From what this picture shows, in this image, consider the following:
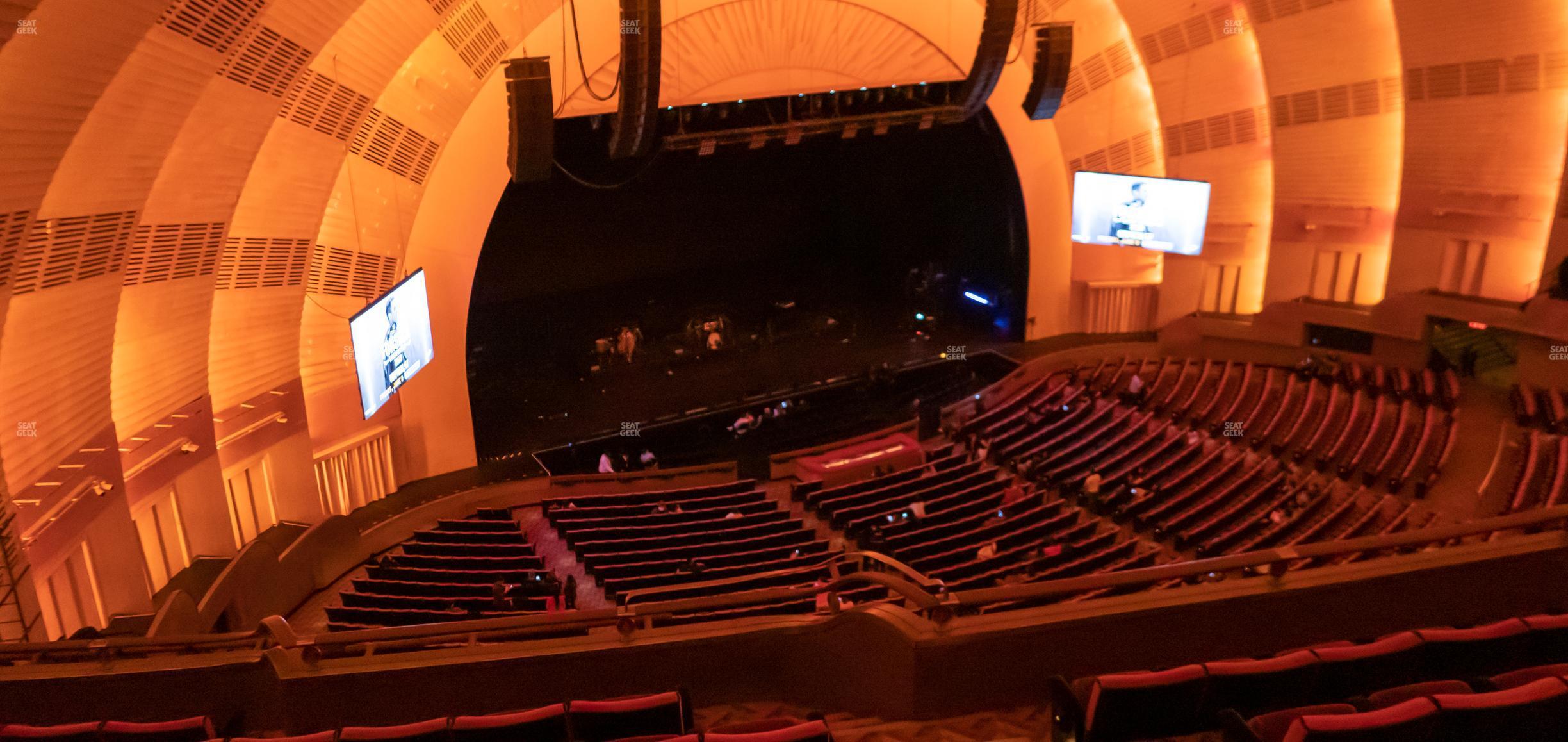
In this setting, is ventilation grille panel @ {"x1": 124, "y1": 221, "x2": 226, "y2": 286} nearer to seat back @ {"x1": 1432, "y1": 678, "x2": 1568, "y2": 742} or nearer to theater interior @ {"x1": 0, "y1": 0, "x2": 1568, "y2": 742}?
theater interior @ {"x1": 0, "y1": 0, "x2": 1568, "y2": 742}

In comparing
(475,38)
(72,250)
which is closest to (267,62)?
(72,250)

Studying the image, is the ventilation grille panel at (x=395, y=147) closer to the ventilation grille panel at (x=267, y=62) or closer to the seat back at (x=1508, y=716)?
the ventilation grille panel at (x=267, y=62)

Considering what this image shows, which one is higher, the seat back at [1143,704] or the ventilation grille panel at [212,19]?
the ventilation grille panel at [212,19]

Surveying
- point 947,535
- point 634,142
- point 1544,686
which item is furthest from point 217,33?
point 1544,686

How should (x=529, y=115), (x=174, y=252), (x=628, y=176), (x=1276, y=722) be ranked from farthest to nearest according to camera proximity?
(x=628, y=176), (x=174, y=252), (x=529, y=115), (x=1276, y=722)

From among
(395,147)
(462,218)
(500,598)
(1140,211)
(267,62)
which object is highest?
(267,62)

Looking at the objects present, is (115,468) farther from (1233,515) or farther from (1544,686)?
(1233,515)

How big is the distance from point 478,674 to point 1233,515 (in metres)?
9.22

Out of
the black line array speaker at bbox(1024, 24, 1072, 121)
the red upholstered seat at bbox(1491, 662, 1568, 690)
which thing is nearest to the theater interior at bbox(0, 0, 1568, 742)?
the red upholstered seat at bbox(1491, 662, 1568, 690)

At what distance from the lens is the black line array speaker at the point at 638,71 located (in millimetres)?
8977

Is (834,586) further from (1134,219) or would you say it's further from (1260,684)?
(1134,219)

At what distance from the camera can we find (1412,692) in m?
4.49

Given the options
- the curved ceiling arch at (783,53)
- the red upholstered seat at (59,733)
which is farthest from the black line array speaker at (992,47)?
the red upholstered seat at (59,733)

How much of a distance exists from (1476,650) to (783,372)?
47.0 ft
